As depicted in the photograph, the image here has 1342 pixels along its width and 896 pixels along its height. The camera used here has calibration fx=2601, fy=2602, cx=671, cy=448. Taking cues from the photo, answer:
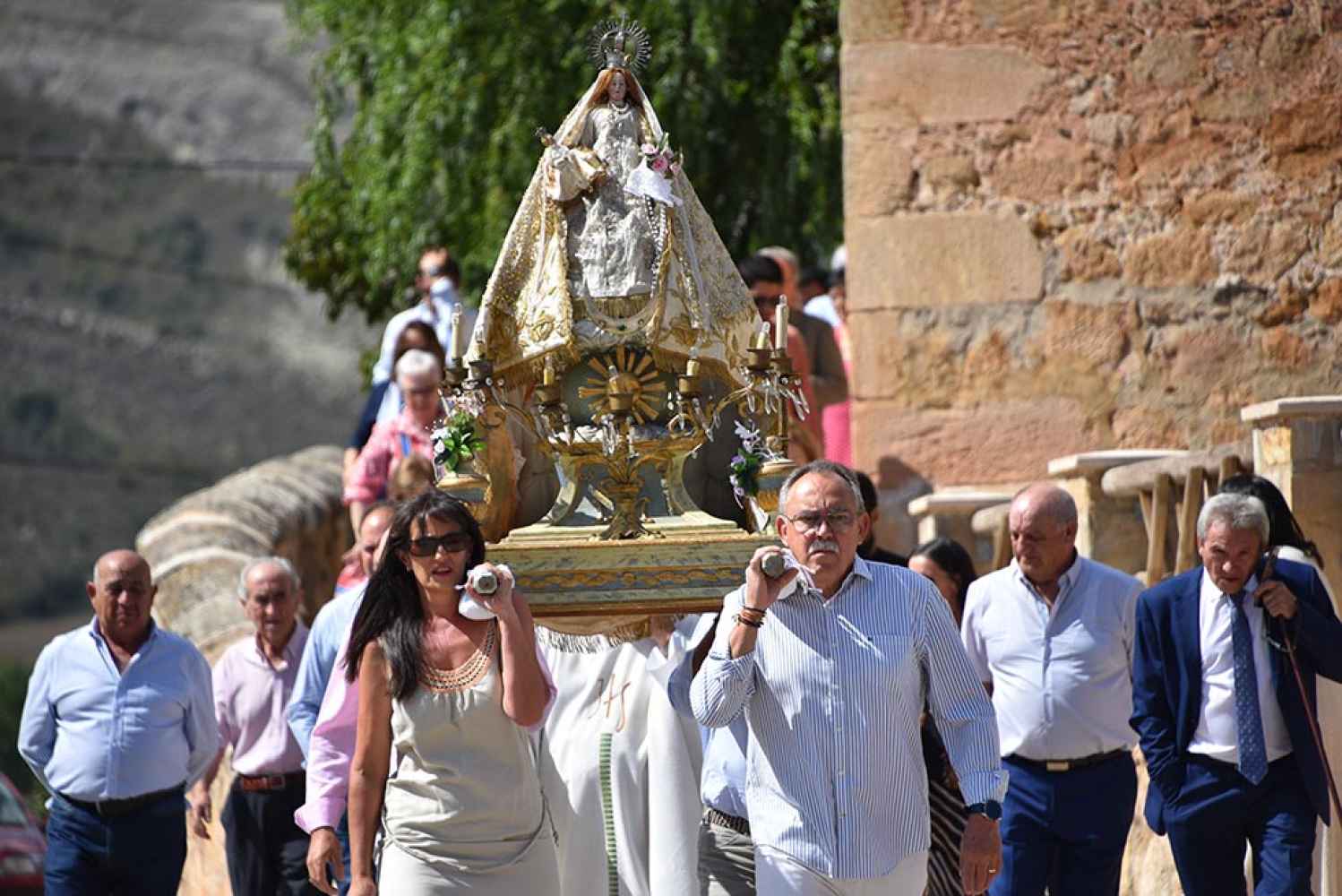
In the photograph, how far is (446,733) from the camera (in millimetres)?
7137

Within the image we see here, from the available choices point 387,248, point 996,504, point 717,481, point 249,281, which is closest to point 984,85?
point 996,504

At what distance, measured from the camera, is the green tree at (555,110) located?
1888 centimetres

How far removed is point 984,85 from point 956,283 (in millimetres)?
966

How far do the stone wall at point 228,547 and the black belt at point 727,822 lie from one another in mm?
4257

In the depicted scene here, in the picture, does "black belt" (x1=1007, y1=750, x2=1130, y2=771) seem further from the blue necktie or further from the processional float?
the processional float

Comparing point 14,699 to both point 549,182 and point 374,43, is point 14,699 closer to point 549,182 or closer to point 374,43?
point 374,43

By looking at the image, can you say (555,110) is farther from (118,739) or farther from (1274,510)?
(1274,510)

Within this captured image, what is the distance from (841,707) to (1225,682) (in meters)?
1.82

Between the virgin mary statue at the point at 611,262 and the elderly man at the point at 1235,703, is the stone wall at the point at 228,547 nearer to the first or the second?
the virgin mary statue at the point at 611,262

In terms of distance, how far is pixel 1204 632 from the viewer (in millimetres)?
8148

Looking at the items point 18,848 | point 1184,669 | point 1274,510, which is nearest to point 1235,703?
point 1184,669

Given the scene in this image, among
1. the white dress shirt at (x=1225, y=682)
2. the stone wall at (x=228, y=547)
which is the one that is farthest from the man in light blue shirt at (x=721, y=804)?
the stone wall at (x=228, y=547)

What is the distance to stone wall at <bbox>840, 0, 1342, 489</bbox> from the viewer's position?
12.1 meters

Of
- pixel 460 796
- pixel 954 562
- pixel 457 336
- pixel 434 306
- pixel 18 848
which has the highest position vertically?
pixel 434 306
